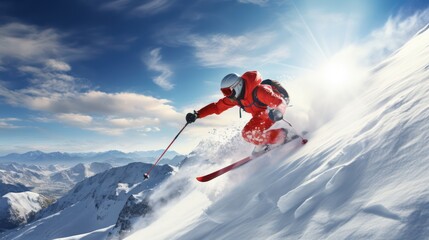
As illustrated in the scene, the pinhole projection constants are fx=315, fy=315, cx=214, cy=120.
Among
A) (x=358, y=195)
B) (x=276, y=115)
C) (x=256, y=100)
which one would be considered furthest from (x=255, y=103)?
(x=358, y=195)

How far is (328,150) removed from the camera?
16.0ft

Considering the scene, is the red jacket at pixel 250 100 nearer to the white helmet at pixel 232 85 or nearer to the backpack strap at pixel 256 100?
the backpack strap at pixel 256 100

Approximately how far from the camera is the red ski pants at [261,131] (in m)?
8.51

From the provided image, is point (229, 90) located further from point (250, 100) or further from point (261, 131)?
point (261, 131)

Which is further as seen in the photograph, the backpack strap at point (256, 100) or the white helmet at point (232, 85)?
the white helmet at point (232, 85)

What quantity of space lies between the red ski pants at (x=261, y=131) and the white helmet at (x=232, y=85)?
35.0 inches

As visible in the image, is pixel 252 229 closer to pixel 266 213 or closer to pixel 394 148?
pixel 266 213

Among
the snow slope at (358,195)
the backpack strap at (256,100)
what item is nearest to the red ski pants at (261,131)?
the backpack strap at (256,100)

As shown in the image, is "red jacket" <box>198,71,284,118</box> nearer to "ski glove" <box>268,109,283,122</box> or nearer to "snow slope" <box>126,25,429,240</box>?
"ski glove" <box>268,109,283,122</box>

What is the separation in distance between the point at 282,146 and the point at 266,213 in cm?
457

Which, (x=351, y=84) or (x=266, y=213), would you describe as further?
(x=351, y=84)

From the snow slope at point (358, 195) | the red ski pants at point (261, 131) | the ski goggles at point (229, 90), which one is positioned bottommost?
the snow slope at point (358, 195)

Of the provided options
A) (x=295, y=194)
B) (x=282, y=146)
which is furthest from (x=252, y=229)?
(x=282, y=146)

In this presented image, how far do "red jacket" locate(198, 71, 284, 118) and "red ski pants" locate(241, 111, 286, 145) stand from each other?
0.65ft
